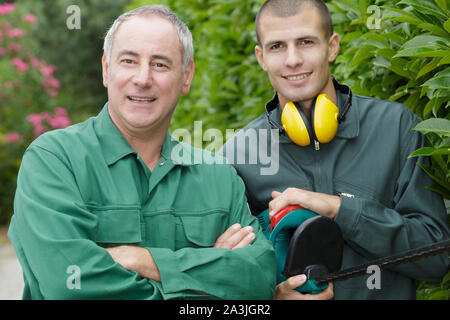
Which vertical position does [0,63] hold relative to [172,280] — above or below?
above

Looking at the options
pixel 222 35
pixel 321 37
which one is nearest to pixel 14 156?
pixel 222 35

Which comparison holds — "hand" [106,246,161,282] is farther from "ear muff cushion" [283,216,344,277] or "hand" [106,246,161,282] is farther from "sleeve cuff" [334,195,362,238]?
"sleeve cuff" [334,195,362,238]

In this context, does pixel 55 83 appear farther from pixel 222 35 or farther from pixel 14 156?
pixel 222 35

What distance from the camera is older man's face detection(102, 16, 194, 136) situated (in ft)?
7.07

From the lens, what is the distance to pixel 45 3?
1372cm

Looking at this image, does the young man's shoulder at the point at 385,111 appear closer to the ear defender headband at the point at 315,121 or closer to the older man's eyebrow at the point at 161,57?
the ear defender headband at the point at 315,121

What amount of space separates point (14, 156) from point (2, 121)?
549mm

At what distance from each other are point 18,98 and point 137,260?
23.9 feet

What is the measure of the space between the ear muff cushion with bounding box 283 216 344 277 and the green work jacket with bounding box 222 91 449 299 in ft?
0.51

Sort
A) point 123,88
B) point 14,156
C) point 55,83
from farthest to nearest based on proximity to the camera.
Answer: point 55,83, point 14,156, point 123,88

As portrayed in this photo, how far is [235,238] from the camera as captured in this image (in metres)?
2.16

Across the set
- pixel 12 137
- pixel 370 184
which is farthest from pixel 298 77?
pixel 12 137

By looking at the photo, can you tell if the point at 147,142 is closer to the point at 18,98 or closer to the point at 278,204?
the point at 278,204

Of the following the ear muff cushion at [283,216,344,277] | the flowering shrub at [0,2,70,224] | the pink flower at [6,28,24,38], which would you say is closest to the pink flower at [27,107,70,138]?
the flowering shrub at [0,2,70,224]
